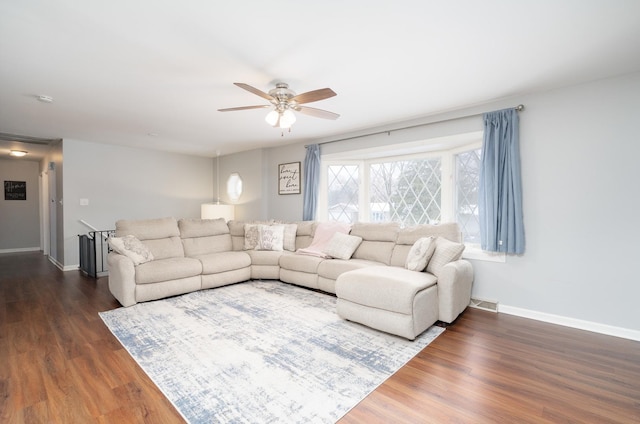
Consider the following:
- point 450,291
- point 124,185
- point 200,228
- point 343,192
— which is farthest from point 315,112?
point 124,185

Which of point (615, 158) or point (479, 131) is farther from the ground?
point (479, 131)

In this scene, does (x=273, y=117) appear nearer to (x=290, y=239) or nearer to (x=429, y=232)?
(x=429, y=232)

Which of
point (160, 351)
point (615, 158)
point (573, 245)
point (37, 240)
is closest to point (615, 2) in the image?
point (615, 158)

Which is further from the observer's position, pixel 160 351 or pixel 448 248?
pixel 448 248

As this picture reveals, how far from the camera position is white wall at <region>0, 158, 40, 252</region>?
7105 mm

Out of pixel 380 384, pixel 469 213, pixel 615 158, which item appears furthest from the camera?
pixel 469 213

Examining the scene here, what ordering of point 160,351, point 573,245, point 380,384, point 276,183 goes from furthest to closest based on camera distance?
point 276,183, point 573,245, point 160,351, point 380,384

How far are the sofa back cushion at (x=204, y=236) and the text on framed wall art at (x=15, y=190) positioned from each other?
587 cm

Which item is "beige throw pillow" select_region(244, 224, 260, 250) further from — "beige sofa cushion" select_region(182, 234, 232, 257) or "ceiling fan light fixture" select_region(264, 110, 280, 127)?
"ceiling fan light fixture" select_region(264, 110, 280, 127)

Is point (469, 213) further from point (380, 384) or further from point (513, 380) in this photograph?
point (380, 384)

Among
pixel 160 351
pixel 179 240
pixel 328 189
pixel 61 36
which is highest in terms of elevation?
pixel 61 36

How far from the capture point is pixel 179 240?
433 centimetres

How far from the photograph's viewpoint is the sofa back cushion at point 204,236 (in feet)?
14.6

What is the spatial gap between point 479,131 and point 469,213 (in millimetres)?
1013
